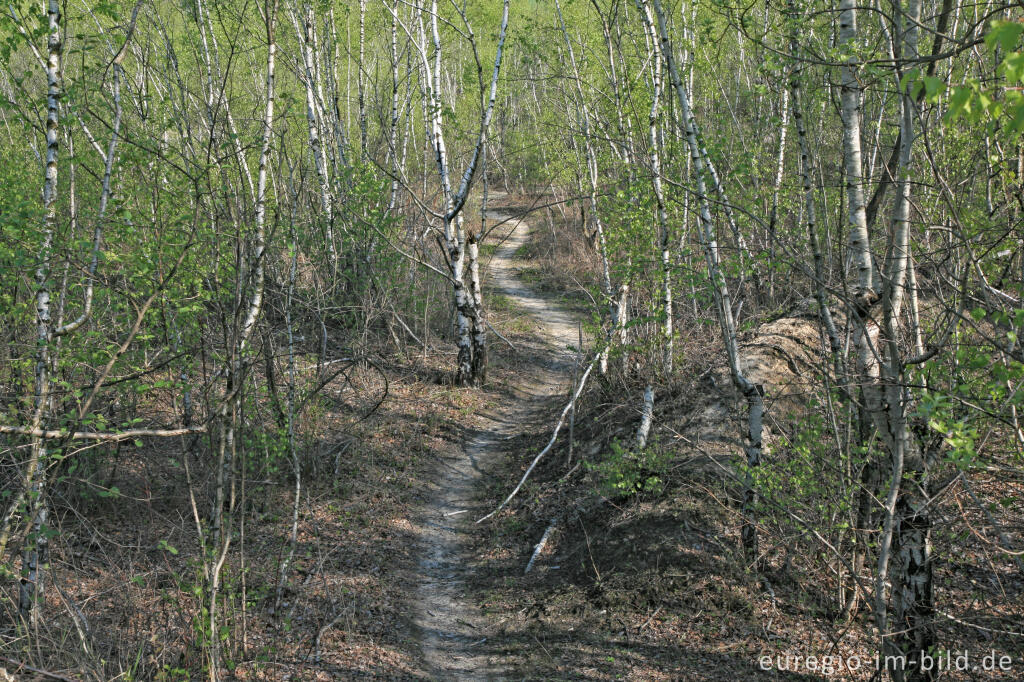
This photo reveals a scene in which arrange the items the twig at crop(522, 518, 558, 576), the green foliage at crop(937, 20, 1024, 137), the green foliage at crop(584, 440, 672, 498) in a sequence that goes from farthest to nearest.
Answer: the twig at crop(522, 518, 558, 576) < the green foliage at crop(584, 440, 672, 498) < the green foliage at crop(937, 20, 1024, 137)

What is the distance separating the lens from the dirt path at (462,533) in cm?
580

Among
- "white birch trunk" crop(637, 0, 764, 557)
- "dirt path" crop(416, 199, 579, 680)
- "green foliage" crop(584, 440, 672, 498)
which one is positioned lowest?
"dirt path" crop(416, 199, 579, 680)

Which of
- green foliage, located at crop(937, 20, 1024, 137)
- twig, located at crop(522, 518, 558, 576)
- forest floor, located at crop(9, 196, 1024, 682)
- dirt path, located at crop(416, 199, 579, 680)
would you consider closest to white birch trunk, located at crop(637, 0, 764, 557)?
forest floor, located at crop(9, 196, 1024, 682)

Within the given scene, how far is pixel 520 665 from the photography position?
5.51 metres

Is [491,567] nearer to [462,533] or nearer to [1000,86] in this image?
[462,533]

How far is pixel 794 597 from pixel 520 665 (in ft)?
7.66

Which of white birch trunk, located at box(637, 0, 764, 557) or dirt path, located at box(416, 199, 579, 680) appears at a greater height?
white birch trunk, located at box(637, 0, 764, 557)

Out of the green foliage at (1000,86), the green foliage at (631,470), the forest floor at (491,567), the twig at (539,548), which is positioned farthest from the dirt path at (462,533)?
the green foliage at (1000,86)

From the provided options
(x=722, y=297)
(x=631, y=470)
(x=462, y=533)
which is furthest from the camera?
(x=462, y=533)

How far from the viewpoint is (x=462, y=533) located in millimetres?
8102

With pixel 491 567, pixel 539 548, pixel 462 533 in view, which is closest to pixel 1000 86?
pixel 539 548

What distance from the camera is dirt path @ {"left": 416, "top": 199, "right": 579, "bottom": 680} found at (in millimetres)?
5801

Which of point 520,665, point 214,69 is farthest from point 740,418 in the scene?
point 214,69

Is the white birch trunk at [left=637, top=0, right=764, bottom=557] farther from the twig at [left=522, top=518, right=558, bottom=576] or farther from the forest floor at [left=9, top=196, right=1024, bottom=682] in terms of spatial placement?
the twig at [left=522, top=518, right=558, bottom=576]
